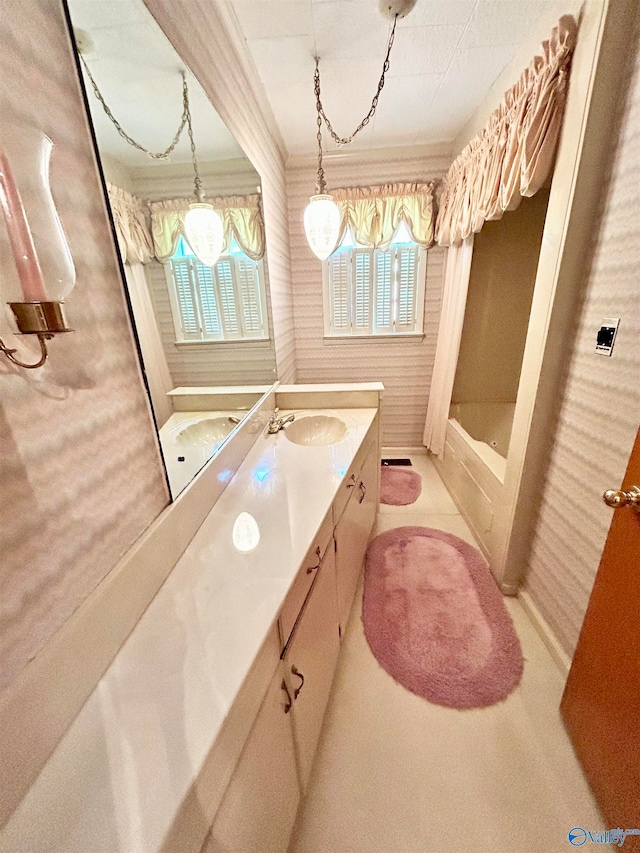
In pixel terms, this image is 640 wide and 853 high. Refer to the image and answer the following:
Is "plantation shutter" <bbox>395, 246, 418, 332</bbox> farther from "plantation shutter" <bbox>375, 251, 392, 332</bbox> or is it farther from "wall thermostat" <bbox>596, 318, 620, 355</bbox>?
"wall thermostat" <bbox>596, 318, 620, 355</bbox>

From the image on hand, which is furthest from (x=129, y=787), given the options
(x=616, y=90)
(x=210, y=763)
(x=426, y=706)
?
(x=616, y=90)

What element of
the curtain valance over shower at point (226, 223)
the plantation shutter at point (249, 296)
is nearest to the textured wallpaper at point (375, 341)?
the curtain valance over shower at point (226, 223)

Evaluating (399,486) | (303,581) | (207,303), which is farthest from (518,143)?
(399,486)

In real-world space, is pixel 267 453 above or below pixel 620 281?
below

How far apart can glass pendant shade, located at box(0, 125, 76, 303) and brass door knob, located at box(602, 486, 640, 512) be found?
1.25m

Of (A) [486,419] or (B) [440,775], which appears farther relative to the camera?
(A) [486,419]

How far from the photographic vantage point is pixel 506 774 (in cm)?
102

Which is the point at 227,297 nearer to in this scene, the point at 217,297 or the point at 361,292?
the point at 217,297

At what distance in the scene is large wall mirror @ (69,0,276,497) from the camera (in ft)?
2.30

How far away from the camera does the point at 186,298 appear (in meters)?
1.06

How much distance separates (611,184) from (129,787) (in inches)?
76.3

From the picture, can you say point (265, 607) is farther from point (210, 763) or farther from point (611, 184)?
point (611, 184)

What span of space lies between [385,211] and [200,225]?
2005 mm
